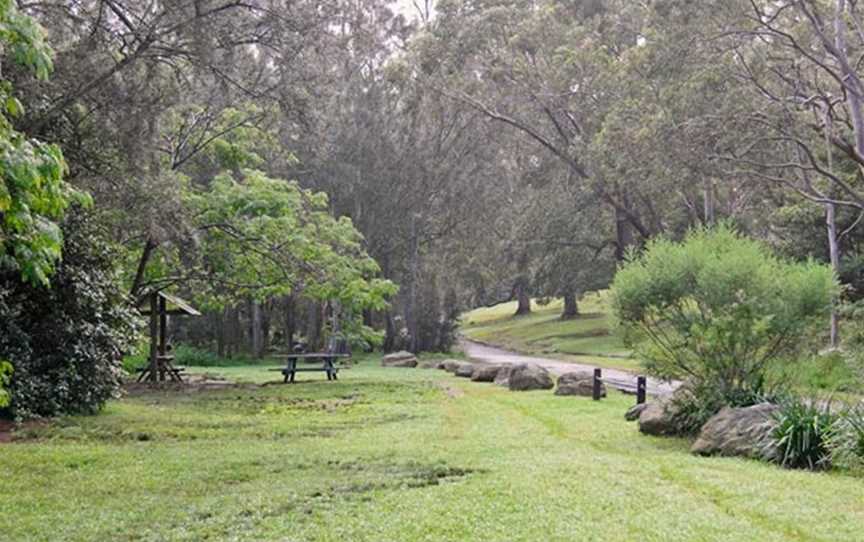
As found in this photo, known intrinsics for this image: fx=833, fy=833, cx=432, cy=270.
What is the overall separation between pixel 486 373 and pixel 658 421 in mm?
10311

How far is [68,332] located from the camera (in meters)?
12.7

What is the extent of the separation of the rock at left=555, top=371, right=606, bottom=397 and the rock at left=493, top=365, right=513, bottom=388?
230 cm

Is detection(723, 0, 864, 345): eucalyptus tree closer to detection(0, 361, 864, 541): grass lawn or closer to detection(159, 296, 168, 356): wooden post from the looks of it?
detection(0, 361, 864, 541): grass lawn

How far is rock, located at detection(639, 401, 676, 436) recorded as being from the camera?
1105 cm

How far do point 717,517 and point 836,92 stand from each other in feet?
69.2

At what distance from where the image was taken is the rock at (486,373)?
2105cm

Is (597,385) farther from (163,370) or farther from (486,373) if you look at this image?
(163,370)

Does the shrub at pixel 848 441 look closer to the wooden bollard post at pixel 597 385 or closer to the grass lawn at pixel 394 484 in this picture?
the grass lawn at pixel 394 484

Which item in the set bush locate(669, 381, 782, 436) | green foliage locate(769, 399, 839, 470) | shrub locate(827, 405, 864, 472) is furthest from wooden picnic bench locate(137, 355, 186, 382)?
shrub locate(827, 405, 864, 472)

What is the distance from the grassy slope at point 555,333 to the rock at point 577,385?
22.9 ft

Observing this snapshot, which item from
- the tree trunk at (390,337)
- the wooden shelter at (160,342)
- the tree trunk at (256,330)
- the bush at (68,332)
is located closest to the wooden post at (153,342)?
the wooden shelter at (160,342)

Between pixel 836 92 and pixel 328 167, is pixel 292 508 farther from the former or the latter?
pixel 328 167

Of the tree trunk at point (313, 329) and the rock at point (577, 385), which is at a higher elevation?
the tree trunk at point (313, 329)

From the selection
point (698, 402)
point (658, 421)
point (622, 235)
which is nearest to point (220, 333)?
point (622, 235)
